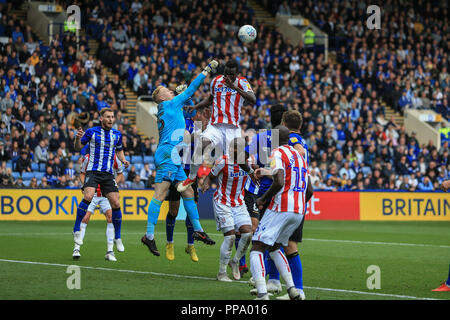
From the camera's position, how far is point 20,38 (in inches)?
1164

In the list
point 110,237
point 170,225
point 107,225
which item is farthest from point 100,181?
point 170,225

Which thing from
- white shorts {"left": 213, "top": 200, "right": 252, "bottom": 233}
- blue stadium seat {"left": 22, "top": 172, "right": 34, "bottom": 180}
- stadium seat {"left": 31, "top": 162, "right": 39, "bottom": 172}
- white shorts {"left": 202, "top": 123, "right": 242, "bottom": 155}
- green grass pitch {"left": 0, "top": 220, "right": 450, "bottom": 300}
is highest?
white shorts {"left": 202, "top": 123, "right": 242, "bottom": 155}

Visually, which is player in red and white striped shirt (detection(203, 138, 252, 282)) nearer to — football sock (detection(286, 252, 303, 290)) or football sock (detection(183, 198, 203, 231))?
football sock (detection(183, 198, 203, 231))

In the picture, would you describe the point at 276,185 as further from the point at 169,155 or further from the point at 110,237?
the point at 110,237

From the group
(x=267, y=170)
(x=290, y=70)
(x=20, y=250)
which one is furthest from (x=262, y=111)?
(x=267, y=170)

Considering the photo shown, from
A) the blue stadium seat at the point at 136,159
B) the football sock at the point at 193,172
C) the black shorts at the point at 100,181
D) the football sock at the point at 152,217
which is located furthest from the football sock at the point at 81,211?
the blue stadium seat at the point at 136,159

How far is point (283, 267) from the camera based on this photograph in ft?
28.2

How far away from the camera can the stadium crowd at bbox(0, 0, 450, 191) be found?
1027 inches

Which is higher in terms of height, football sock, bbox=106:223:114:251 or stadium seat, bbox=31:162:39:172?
stadium seat, bbox=31:162:39:172

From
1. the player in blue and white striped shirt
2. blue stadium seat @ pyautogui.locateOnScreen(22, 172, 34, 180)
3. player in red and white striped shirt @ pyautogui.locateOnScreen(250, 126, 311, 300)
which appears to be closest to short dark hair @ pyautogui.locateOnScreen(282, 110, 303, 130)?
player in red and white striped shirt @ pyautogui.locateOnScreen(250, 126, 311, 300)

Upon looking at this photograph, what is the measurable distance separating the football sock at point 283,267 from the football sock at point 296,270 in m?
0.11

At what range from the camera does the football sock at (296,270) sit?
8.71m

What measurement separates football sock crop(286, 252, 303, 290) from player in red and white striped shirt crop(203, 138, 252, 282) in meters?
1.83

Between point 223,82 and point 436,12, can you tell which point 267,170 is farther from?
point 436,12
